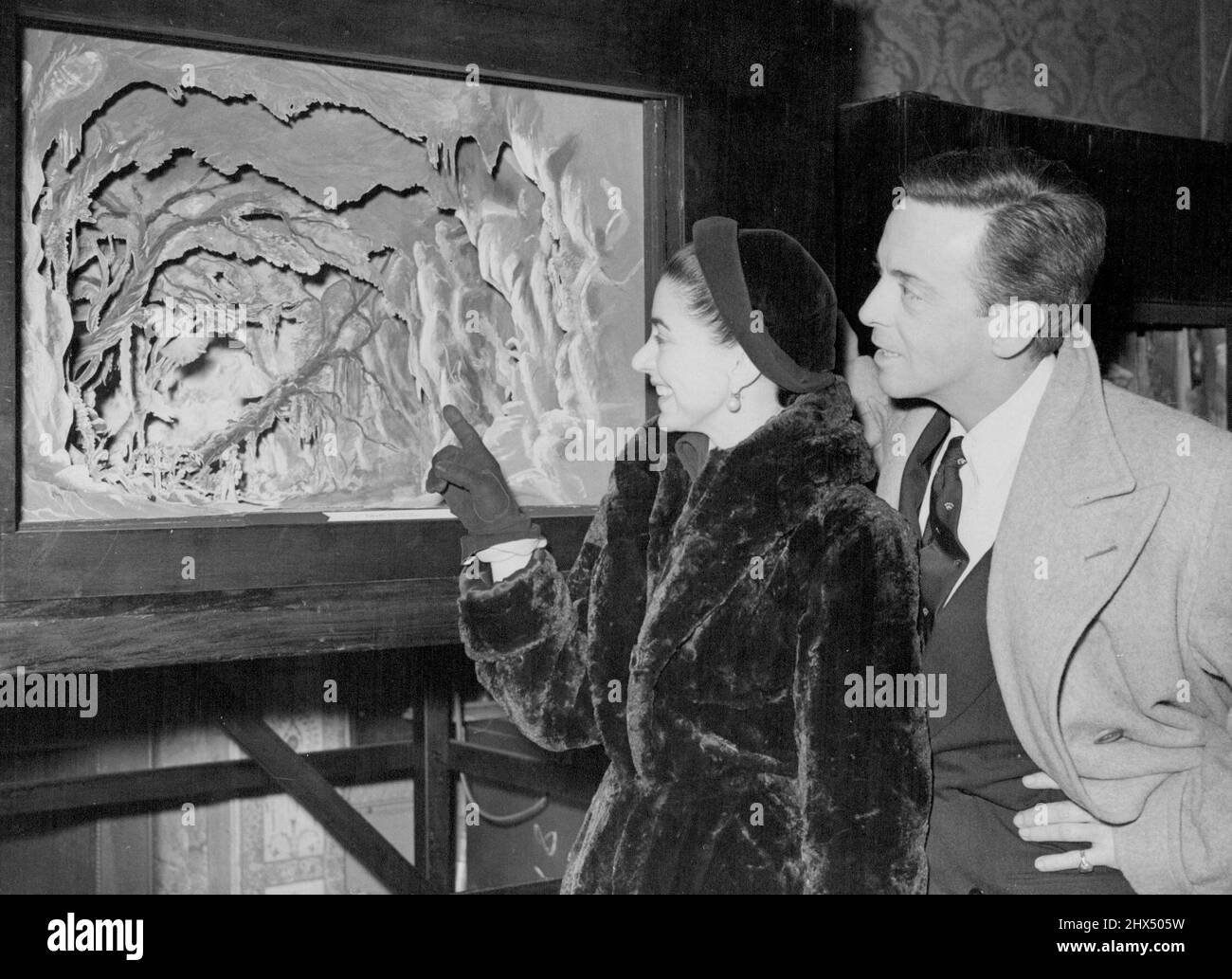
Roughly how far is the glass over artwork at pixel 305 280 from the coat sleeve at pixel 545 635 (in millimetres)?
184

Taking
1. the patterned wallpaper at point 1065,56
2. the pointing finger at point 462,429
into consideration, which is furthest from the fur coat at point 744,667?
the patterned wallpaper at point 1065,56

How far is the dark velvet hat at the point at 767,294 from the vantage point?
1062 millimetres

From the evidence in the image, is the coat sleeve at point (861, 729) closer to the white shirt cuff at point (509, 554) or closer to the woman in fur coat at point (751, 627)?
the woman in fur coat at point (751, 627)

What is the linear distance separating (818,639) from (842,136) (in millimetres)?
892

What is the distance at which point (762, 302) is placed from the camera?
3.49 ft

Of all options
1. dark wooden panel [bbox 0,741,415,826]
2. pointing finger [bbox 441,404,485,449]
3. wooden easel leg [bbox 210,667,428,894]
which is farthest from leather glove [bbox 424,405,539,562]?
dark wooden panel [bbox 0,741,415,826]

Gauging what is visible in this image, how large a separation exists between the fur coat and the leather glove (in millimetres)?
33

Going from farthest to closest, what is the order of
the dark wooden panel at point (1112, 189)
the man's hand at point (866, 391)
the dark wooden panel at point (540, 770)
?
the dark wooden panel at point (540, 770) → the dark wooden panel at point (1112, 189) → the man's hand at point (866, 391)

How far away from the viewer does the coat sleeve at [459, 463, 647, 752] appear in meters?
1.15

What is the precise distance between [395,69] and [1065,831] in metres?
0.92

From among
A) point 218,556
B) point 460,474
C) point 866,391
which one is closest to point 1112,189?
point 866,391

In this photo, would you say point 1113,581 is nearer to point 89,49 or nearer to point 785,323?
point 785,323
